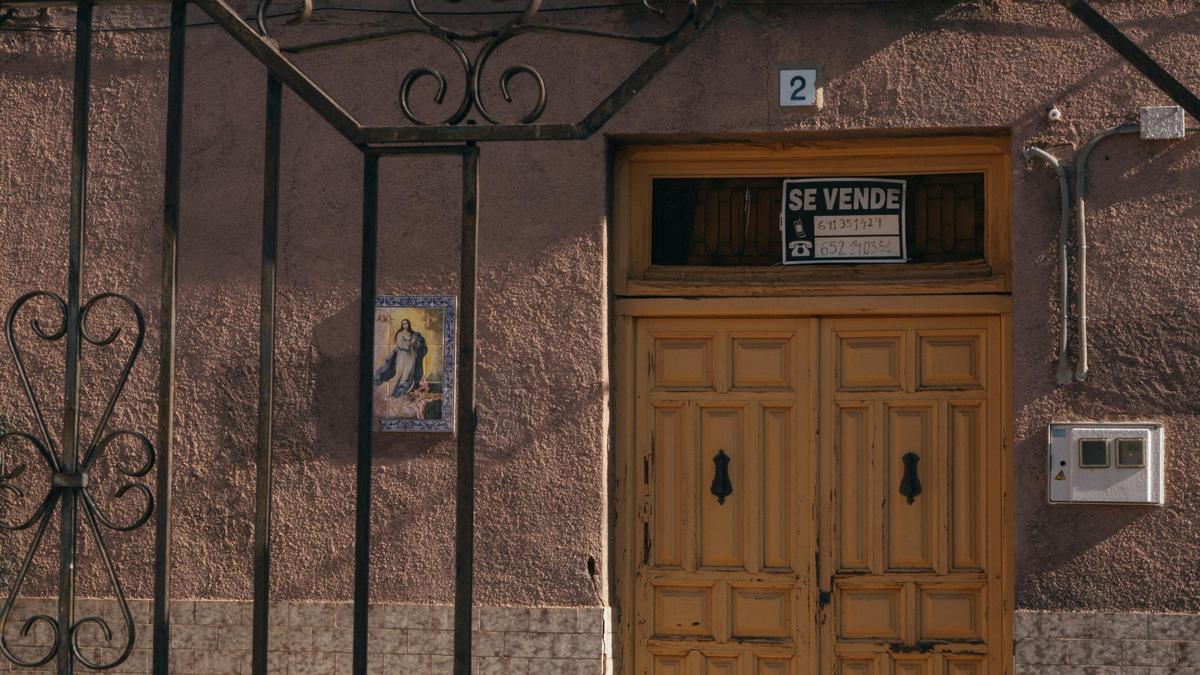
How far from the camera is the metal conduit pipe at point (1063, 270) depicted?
22.8ft

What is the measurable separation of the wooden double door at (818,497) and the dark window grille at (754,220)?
1.09ft

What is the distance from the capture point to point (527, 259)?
24.0 ft

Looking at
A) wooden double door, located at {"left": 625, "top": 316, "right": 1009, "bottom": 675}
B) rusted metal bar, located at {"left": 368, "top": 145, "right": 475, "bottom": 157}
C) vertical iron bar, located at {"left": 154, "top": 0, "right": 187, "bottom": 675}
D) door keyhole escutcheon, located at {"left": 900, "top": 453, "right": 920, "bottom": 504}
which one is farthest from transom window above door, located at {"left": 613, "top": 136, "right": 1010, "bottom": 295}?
vertical iron bar, located at {"left": 154, "top": 0, "right": 187, "bottom": 675}

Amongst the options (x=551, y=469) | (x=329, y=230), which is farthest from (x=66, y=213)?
(x=551, y=469)

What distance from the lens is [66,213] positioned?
762 centimetres

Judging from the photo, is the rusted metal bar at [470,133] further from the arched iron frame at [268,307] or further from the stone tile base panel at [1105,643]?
the stone tile base panel at [1105,643]

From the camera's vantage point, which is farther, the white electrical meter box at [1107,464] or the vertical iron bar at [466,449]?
the white electrical meter box at [1107,464]

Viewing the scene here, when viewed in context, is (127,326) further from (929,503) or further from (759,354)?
(929,503)

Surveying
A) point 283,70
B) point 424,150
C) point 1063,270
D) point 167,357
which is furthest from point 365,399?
point 1063,270

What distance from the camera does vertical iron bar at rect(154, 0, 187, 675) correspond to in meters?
4.24

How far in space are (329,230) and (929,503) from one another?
3.15 metres

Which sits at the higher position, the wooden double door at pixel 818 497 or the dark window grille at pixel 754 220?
the dark window grille at pixel 754 220

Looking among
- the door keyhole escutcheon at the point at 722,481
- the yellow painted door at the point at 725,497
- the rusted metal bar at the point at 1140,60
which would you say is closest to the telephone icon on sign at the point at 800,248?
the yellow painted door at the point at 725,497

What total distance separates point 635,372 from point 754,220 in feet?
3.11
